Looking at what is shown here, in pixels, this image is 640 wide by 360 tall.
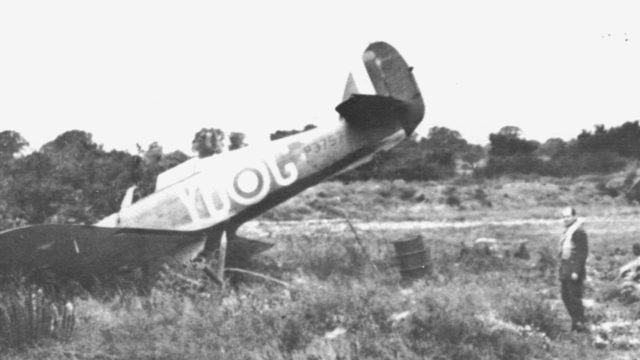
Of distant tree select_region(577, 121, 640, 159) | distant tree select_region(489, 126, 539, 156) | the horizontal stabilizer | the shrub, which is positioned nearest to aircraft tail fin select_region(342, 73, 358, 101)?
the horizontal stabilizer

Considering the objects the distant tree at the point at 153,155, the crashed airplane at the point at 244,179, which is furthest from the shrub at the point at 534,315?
the distant tree at the point at 153,155

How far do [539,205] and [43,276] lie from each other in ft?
76.2

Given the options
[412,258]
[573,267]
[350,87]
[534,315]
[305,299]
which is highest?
[350,87]

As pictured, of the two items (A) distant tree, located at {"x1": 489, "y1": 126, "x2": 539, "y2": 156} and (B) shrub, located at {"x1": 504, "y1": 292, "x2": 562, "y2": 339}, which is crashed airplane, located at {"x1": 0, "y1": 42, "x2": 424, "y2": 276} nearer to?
(B) shrub, located at {"x1": 504, "y1": 292, "x2": 562, "y2": 339}

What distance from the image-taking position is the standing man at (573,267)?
7.23 m

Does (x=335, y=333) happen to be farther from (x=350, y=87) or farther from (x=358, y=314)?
(x=350, y=87)

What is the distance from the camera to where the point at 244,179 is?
31.8ft

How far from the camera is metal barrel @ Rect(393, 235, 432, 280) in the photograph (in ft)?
30.8

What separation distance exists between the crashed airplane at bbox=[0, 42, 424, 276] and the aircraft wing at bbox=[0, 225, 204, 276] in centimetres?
2

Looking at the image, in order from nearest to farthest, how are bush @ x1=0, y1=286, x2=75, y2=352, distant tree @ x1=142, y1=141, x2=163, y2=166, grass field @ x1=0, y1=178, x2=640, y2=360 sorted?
grass field @ x1=0, y1=178, x2=640, y2=360
bush @ x1=0, y1=286, x2=75, y2=352
distant tree @ x1=142, y1=141, x2=163, y2=166

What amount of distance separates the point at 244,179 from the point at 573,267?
4784 millimetres

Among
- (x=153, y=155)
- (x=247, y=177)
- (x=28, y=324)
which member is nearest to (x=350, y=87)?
(x=247, y=177)

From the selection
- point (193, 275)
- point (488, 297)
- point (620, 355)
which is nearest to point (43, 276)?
point (193, 275)

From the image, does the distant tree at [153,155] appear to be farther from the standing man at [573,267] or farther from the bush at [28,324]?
the standing man at [573,267]
